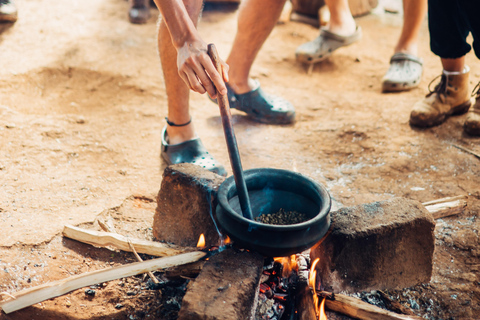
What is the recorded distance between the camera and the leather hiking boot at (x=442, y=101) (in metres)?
3.24

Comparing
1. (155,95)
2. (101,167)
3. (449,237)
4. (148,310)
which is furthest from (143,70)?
(449,237)

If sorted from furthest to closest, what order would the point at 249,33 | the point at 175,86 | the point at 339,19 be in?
the point at 339,19 → the point at 249,33 → the point at 175,86

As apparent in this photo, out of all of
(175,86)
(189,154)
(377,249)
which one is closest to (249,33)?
(175,86)

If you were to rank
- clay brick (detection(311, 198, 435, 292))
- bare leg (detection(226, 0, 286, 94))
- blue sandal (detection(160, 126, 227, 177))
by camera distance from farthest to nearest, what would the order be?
bare leg (detection(226, 0, 286, 94)) < blue sandal (detection(160, 126, 227, 177)) < clay brick (detection(311, 198, 435, 292))

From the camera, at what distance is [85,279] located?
5.53ft

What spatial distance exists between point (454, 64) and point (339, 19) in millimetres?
1453

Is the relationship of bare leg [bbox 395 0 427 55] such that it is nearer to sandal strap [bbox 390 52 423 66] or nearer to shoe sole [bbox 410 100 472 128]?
sandal strap [bbox 390 52 423 66]

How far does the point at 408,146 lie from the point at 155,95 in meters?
2.21

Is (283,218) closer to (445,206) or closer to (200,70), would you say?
(200,70)

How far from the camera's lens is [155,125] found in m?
3.32

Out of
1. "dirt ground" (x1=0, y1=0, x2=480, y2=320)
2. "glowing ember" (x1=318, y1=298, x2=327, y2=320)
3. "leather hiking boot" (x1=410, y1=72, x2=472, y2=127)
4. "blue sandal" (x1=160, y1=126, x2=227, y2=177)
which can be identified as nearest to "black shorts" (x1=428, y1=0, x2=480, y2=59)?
"leather hiking boot" (x1=410, y1=72, x2=472, y2=127)

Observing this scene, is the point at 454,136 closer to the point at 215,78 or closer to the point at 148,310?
the point at 215,78

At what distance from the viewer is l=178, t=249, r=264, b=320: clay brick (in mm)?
1400

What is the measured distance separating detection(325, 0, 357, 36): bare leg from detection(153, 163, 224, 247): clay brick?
9.41 ft
